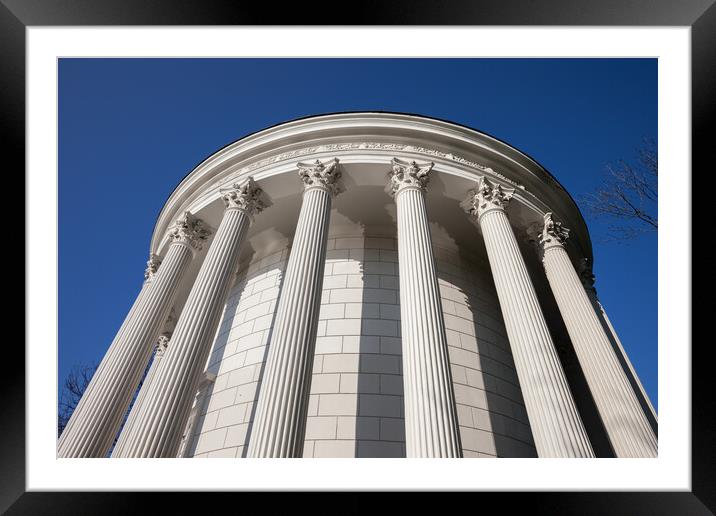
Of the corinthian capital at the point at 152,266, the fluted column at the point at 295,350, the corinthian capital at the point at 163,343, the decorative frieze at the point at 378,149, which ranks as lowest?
the fluted column at the point at 295,350

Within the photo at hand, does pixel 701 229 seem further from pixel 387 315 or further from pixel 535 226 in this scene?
pixel 535 226

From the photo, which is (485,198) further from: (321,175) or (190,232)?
(190,232)

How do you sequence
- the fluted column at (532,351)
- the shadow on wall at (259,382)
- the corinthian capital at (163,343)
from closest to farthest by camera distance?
the fluted column at (532,351) < the shadow on wall at (259,382) < the corinthian capital at (163,343)

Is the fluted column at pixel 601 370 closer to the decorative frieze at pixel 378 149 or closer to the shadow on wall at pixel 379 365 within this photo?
the decorative frieze at pixel 378 149

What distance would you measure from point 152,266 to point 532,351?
941 inches

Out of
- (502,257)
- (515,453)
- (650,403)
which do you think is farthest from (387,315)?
(650,403)

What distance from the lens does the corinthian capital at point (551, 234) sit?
1019 inches

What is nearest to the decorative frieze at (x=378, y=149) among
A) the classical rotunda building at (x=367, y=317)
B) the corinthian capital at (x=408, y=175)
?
the classical rotunda building at (x=367, y=317)

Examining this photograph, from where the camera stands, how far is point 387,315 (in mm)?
23266

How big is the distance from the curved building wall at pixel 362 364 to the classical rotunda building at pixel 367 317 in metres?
0.09

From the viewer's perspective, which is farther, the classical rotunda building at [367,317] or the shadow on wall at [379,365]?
the shadow on wall at [379,365]

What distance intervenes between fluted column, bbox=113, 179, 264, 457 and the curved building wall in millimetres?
4131

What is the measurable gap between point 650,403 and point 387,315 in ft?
48.7
